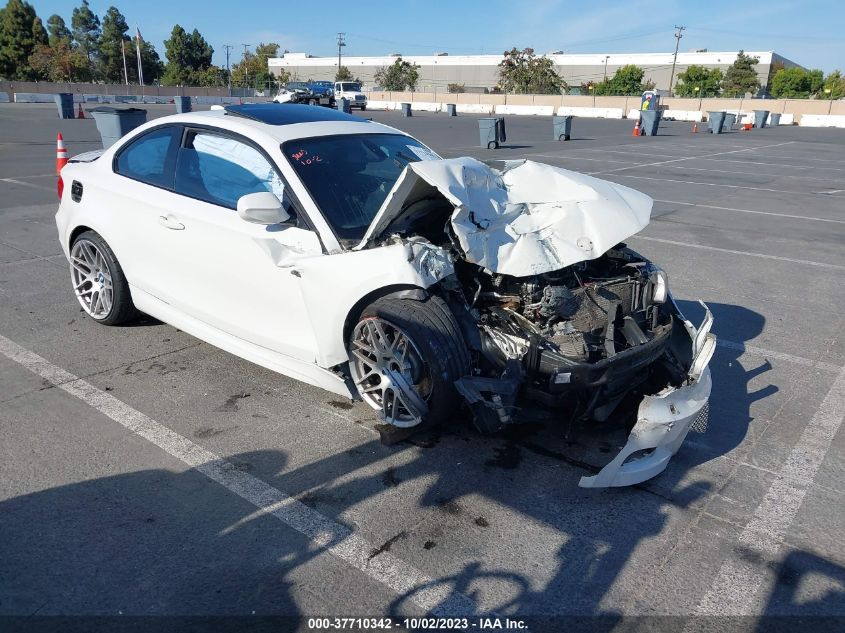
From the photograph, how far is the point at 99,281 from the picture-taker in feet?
16.8

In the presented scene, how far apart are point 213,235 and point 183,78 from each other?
4019 inches

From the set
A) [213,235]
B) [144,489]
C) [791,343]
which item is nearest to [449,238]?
[213,235]

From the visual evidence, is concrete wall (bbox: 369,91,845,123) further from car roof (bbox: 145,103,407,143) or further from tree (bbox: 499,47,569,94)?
car roof (bbox: 145,103,407,143)

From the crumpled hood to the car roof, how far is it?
3.34 feet

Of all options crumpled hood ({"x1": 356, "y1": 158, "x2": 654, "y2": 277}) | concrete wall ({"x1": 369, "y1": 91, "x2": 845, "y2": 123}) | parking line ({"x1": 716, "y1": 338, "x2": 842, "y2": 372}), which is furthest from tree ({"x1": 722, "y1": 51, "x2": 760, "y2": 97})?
crumpled hood ({"x1": 356, "y1": 158, "x2": 654, "y2": 277})

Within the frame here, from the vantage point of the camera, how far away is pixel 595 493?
10.9ft

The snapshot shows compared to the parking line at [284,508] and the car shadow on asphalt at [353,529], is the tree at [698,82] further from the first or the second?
the parking line at [284,508]

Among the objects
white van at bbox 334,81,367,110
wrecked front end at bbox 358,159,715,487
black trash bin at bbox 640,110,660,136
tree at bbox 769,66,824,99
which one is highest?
tree at bbox 769,66,824,99

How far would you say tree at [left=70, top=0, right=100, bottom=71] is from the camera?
4232 inches

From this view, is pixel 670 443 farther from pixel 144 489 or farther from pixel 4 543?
pixel 4 543

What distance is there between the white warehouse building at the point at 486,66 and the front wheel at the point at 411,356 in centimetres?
10259

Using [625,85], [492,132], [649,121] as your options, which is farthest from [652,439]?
[625,85]

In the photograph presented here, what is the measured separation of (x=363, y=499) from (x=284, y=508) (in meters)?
0.37

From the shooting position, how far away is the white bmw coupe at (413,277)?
11.2 feet
